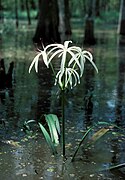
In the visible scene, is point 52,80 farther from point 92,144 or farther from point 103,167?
point 103,167

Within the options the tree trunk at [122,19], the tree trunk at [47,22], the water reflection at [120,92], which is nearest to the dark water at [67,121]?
the water reflection at [120,92]

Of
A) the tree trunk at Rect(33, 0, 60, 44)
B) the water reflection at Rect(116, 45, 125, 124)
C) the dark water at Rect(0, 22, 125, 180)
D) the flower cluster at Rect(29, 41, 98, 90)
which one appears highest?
the flower cluster at Rect(29, 41, 98, 90)

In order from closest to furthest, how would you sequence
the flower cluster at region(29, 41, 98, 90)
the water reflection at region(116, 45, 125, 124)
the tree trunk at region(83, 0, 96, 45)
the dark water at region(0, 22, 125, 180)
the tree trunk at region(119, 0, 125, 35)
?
the flower cluster at region(29, 41, 98, 90)
the dark water at region(0, 22, 125, 180)
the water reflection at region(116, 45, 125, 124)
the tree trunk at region(83, 0, 96, 45)
the tree trunk at region(119, 0, 125, 35)

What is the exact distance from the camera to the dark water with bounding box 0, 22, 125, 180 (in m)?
4.87

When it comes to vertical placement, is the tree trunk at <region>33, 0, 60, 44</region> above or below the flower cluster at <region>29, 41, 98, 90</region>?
below

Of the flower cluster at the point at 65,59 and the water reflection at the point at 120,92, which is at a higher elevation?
the flower cluster at the point at 65,59

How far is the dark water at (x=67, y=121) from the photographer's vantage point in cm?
487

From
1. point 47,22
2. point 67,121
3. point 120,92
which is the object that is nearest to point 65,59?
point 67,121

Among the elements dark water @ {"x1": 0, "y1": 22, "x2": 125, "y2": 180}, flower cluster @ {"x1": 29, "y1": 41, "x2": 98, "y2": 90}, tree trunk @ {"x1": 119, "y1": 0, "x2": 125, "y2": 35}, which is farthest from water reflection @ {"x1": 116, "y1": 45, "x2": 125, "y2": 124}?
tree trunk @ {"x1": 119, "y1": 0, "x2": 125, "y2": 35}

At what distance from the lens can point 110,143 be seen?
5.82 metres

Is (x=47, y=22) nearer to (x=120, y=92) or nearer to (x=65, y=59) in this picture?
(x=120, y=92)

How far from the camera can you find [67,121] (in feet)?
22.3

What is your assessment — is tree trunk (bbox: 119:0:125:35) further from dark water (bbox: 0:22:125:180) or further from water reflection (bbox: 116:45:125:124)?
dark water (bbox: 0:22:125:180)

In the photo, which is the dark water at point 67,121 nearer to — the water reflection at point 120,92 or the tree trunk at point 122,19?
the water reflection at point 120,92
